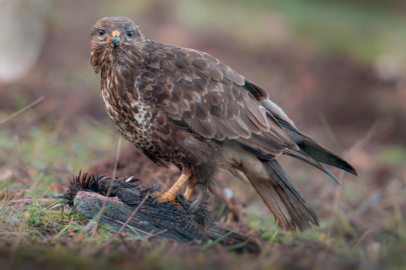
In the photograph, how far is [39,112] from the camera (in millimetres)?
8047

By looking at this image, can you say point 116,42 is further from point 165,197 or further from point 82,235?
point 82,235

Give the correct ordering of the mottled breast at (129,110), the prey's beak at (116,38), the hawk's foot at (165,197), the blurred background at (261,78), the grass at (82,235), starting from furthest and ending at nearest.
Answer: the blurred background at (261,78), the prey's beak at (116,38), the mottled breast at (129,110), the hawk's foot at (165,197), the grass at (82,235)

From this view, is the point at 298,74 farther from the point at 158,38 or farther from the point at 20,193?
the point at 20,193

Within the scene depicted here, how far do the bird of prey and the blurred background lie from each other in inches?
20.1

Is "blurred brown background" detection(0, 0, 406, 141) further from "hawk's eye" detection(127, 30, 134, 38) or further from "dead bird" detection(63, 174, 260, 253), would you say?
"dead bird" detection(63, 174, 260, 253)

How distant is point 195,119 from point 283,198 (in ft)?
3.00

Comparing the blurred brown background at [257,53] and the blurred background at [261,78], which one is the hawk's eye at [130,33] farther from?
the blurred brown background at [257,53]

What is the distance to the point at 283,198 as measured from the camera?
450 cm

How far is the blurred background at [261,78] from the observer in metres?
6.29

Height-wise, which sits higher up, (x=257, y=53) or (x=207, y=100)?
(x=257, y=53)

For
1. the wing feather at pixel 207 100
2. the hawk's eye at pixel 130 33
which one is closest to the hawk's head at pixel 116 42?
the hawk's eye at pixel 130 33

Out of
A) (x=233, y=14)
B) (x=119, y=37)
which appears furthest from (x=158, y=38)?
(x=119, y=37)

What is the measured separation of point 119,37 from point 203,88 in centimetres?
72

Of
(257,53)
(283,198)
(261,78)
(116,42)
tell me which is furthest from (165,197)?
(257,53)
